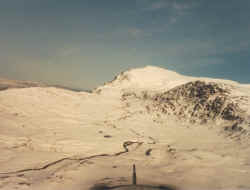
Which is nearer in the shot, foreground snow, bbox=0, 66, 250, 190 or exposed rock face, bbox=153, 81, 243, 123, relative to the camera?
foreground snow, bbox=0, 66, 250, 190

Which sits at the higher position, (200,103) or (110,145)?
(200,103)

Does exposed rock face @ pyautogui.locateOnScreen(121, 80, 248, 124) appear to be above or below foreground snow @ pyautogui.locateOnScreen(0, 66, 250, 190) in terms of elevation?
above

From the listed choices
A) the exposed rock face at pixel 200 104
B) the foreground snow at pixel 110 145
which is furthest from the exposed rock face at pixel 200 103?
the foreground snow at pixel 110 145

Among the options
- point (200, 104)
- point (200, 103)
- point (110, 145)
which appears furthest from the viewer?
point (200, 103)

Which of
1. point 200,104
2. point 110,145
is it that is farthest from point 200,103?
point 110,145

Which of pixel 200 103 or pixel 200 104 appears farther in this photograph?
pixel 200 103

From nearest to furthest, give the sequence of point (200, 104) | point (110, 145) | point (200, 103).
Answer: point (110, 145)
point (200, 104)
point (200, 103)

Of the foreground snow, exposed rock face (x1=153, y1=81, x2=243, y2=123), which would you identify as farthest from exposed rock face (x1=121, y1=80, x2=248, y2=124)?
the foreground snow

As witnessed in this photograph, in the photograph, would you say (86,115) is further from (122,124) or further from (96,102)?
(96,102)

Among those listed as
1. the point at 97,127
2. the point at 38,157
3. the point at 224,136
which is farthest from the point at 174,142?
the point at 38,157

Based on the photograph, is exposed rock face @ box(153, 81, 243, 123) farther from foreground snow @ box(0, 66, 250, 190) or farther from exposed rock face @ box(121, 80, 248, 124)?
foreground snow @ box(0, 66, 250, 190)

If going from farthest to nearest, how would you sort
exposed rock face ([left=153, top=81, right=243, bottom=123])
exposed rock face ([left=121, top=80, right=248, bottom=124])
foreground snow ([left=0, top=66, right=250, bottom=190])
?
1. exposed rock face ([left=153, top=81, right=243, bottom=123])
2. exposed rock face ([left=121, top=80, right=248, bottom=124])
3. foreground snow ([left=0, top=66, right=250, bottom=190])

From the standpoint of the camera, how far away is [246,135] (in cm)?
773

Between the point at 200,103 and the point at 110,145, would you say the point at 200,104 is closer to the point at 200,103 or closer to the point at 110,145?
the point at 200,103
